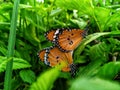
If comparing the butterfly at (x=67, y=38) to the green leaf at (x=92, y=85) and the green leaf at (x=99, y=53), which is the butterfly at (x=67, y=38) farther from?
the green leaf at (x=92, y=85)

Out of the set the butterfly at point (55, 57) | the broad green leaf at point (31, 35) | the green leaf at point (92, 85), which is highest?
the green leaf at point (92, 85)

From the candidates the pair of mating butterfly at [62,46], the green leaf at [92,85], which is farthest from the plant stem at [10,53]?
the green leaf at [92,85]

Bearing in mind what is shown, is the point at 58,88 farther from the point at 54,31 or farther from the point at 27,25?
the point at 27,25

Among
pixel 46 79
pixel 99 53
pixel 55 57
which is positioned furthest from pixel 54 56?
pixel 46 79

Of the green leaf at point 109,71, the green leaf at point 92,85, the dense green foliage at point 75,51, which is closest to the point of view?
the green leaf at point 92,85

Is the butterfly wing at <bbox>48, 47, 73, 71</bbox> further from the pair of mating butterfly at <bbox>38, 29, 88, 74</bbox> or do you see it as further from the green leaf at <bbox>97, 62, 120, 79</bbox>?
the green leaf at <bbox>97, 62, 120, 79</bbox>

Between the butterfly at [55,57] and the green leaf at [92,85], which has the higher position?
the green leaf at [92,85]
